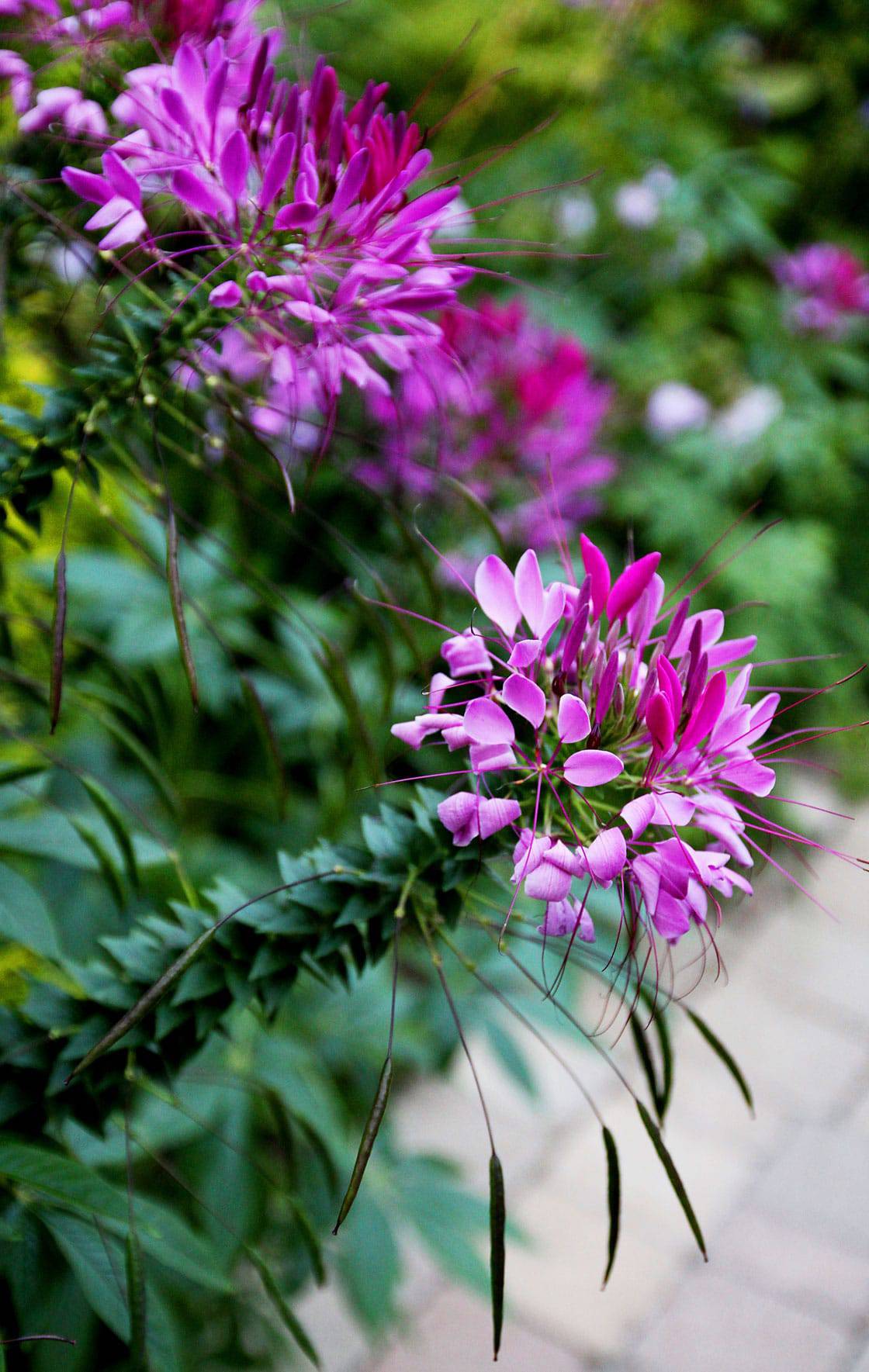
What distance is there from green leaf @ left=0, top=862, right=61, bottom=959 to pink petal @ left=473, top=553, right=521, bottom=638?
0.94ft

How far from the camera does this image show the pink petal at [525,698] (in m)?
0.36

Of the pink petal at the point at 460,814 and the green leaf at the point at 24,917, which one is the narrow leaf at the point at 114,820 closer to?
the green leaf at the point at 24,917

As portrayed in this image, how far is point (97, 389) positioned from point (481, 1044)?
4.14 feet

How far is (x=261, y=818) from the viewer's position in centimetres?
126

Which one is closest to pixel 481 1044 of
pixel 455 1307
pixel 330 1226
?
pixel 455 1307

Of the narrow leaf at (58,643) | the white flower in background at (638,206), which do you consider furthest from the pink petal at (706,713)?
the white flower in background at (638,206)

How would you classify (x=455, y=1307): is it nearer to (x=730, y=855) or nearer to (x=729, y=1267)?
(x=729, y=1267)

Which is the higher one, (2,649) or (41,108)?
(41,108)

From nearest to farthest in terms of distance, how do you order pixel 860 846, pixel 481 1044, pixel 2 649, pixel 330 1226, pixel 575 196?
1. pixel 2 649
2. pixel 330 1226
3. pixel 481 1044
4. pixel 860 846
5. pixel 575 196

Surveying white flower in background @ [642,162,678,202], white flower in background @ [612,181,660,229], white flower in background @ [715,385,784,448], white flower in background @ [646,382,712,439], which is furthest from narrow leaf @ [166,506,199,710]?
white flower in background @ [642,162,678,202]

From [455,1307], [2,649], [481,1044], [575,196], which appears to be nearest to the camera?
[2,649]

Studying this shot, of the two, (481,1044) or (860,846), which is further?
Answer: (860,846)

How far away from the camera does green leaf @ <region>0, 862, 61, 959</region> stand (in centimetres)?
53

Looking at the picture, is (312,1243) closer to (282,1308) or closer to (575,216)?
(282,1308)
